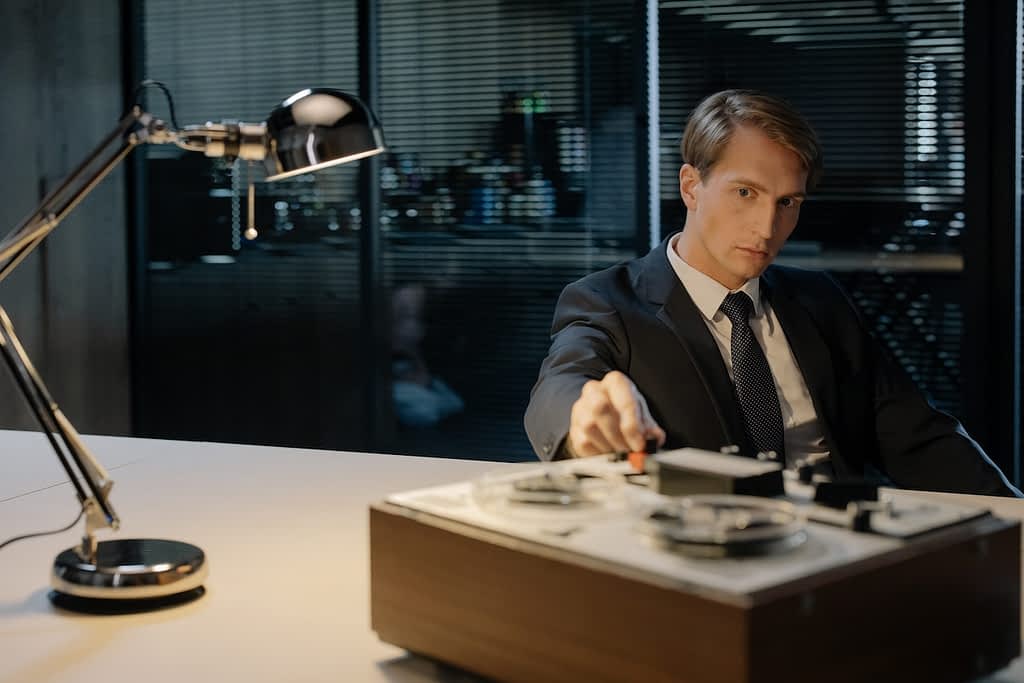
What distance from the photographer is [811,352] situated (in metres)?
2.12

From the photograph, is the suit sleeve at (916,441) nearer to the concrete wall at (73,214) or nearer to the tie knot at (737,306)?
the tie knot at (737,306)

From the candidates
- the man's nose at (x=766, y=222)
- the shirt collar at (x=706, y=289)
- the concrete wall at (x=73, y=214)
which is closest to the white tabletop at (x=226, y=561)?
the shirt collar at (x=706, y=289)

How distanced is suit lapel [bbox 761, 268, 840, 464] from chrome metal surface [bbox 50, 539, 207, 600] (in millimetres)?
1180

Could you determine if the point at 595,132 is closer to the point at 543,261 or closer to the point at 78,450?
the point at 543,261

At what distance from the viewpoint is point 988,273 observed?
12.2 ft

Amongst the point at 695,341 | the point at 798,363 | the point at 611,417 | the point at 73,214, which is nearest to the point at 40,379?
the point at 611,417

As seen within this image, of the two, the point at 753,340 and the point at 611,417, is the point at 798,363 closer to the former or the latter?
the point at 753,340

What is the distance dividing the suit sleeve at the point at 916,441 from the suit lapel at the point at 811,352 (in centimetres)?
9

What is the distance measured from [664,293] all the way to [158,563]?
116 centimetres

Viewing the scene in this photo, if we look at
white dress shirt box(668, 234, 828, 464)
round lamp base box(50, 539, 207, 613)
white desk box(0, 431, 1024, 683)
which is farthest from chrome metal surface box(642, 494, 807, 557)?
white dress shirt box(668, 234, 828, 464)

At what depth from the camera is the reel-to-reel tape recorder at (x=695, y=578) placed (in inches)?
30.2

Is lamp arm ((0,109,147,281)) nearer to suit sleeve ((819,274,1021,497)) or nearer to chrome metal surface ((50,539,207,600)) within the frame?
chrome metal surface ((50,539,207,600))

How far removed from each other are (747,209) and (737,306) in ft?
0.57

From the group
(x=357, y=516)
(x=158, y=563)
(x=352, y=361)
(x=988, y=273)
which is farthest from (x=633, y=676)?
(x=352, y=361)
